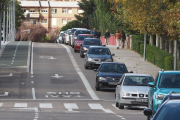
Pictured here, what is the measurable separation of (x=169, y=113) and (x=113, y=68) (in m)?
21.8

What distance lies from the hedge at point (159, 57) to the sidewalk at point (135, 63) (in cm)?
44

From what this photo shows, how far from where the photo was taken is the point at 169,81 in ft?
56.0

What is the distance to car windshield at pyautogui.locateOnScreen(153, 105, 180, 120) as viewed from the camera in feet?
25.9

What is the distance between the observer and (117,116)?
18328mm

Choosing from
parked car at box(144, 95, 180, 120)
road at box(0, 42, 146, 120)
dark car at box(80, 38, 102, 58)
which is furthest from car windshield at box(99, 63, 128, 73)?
parked car at box(144, 95, 180, 120)

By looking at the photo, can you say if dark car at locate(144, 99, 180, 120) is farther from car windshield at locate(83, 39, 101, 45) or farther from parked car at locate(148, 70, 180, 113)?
car windshield at locate(83, 39, 101, 45)

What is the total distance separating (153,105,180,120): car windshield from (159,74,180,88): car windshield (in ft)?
28.7

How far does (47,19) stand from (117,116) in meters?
138

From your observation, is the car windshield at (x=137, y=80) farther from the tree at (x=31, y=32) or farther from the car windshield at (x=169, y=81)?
the tree at (x=31, y=32)

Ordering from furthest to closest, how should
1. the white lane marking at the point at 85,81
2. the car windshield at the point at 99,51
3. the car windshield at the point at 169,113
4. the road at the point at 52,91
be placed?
the car windshield at the point at 99,51, the white lane marking at the point at 85,81, the road at the point at 52,91, the car windshield at the point at 169,113

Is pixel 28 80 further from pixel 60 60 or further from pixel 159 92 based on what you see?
pixel 159 92

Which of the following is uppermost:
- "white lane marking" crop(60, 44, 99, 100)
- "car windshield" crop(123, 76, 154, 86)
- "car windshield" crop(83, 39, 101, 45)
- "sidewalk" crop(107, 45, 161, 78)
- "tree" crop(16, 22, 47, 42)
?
"car windshield" crop(83, 39, 101, 45)

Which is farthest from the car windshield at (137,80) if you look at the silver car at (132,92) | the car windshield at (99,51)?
the car windshield at (99,51)

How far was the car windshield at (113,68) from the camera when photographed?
29.6 m
